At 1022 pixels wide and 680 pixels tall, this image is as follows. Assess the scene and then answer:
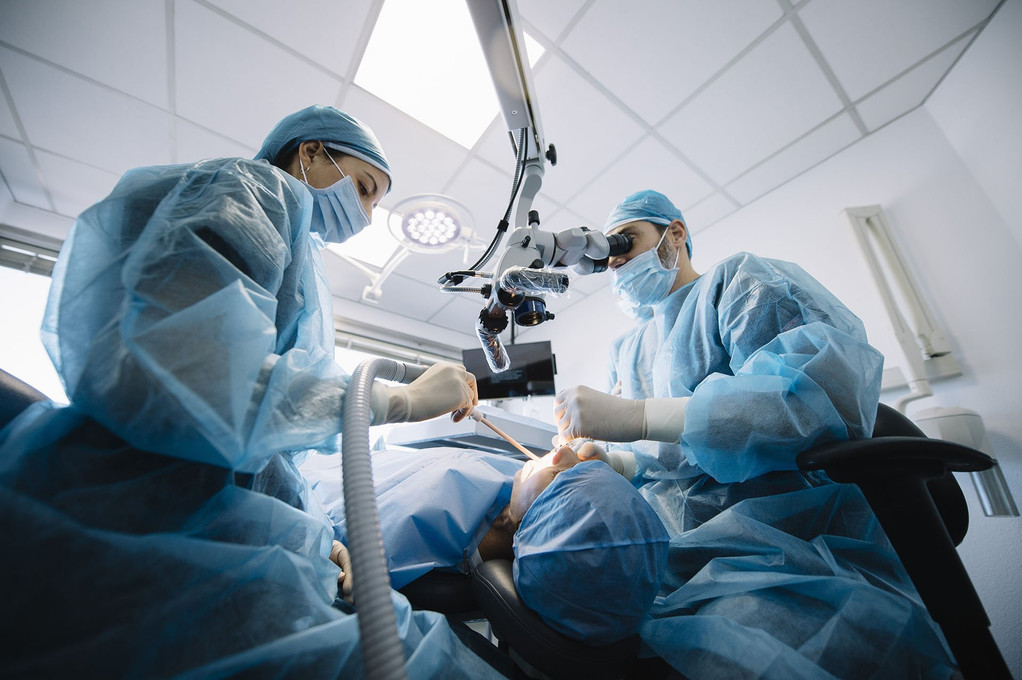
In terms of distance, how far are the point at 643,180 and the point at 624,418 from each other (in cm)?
174

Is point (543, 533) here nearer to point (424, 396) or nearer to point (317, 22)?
point (424, 396)

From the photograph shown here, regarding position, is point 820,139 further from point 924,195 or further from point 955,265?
point 955,265

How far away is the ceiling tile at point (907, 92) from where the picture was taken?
162 centimetres

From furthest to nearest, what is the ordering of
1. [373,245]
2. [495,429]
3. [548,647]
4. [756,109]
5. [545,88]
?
[373,245] → [756,109] → [545,88] → [495,429] → [548,647]

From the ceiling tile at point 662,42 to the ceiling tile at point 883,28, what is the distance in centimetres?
22

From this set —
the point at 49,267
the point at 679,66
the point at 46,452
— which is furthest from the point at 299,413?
the point at 49,267

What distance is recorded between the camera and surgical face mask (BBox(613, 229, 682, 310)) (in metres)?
1.24

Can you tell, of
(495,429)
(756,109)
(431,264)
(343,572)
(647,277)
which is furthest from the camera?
(431,264)

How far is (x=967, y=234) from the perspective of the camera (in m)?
1.54

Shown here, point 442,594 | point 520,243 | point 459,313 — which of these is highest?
point 459,313

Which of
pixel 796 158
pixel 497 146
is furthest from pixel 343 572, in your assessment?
pixel 796 158

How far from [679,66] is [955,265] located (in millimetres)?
1397

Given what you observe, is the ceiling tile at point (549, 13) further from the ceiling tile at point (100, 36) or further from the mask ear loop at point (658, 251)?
the ceiling tile at point (100, 36)

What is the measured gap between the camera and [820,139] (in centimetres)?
196
